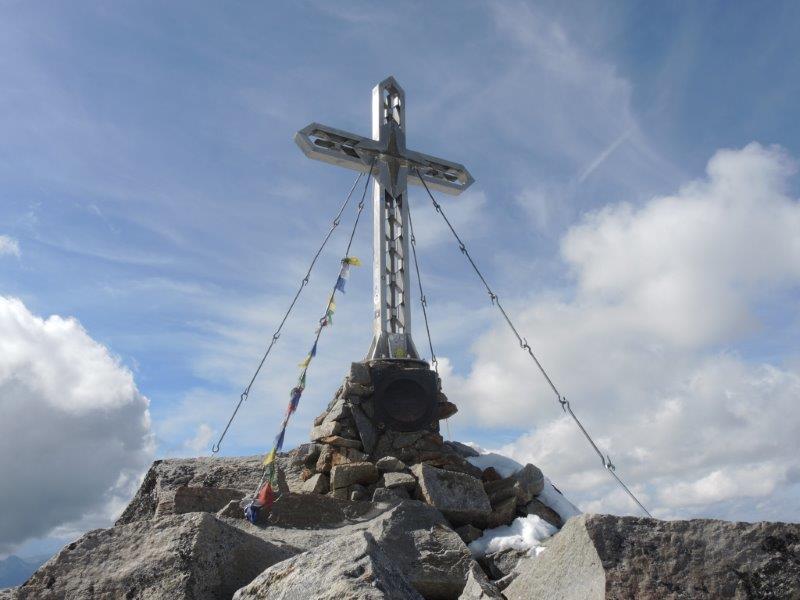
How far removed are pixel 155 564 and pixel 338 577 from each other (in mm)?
1832

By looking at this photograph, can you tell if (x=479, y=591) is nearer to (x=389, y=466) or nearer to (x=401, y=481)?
(x=401, y=481)

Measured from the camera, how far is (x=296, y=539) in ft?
22.2

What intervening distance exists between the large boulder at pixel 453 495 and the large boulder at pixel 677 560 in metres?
4.00

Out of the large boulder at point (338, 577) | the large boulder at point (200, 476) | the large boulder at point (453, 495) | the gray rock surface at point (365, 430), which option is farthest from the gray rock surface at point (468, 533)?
the large boulder at point (338, 577)

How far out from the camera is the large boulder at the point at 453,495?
27.5 ft

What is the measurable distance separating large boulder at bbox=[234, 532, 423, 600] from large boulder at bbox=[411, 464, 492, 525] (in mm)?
4503

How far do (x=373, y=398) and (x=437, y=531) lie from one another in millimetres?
4171

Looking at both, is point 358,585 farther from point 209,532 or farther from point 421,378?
point 421,378

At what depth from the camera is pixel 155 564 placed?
15.2 feet

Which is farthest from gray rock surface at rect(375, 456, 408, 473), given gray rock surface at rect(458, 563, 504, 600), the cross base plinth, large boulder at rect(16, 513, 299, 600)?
gray rock surface at rect(458, 563, 504, 600)

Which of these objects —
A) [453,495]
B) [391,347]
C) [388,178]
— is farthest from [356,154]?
[453,495]

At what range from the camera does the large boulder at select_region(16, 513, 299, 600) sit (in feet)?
14.9

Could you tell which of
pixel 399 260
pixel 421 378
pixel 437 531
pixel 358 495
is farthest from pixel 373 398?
pixel 437 531

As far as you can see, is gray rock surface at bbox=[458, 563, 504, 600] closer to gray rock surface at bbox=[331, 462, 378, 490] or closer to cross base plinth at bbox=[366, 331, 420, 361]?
gray rock surface at bbox=[331, 462, 378, 490]
